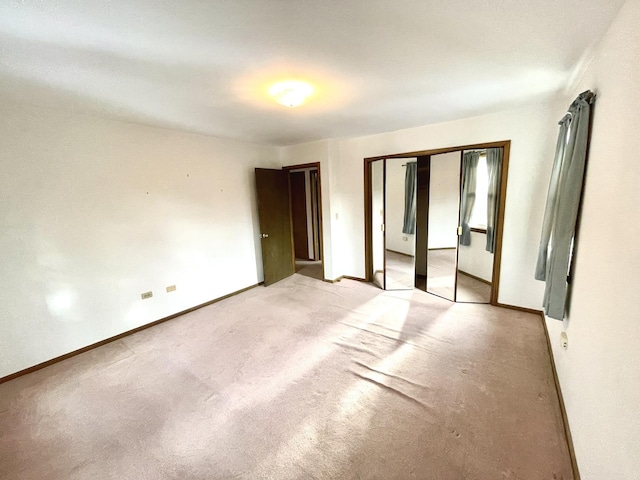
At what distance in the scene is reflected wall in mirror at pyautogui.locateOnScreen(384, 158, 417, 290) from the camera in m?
3.85

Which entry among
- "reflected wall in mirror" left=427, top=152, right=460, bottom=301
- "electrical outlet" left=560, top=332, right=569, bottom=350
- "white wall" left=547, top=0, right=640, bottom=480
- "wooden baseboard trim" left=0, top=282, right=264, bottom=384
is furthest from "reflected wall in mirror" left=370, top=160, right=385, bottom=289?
"wooden baseboard trim" left=0, top=282, right=264, bottom=384

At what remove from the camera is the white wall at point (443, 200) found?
3.58 metres

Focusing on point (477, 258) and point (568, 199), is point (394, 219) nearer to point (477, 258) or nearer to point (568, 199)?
point (477, 258)

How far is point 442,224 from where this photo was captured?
12.3 ft

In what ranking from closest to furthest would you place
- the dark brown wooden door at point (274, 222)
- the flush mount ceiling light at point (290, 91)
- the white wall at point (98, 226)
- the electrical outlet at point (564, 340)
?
the electrical outlet at point (564, 340), the flush mount ceiling light at point (290, 91), the white wall at point (98, 226), the dark brown wooden door at point (274, 222)

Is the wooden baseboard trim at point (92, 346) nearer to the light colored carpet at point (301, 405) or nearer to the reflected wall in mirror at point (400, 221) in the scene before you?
the light colored carpet at point (301, 405)

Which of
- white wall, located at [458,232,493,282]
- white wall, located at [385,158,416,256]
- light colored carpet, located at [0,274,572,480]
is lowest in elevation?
light colored carpet, located at [0,274,572,480]

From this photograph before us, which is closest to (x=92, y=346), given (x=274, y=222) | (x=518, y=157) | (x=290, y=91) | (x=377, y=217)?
(x=274, y=222)

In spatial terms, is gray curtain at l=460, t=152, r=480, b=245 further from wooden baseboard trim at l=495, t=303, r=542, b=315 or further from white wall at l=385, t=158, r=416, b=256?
wooden baseboard trim at l=495, t=303, r=542, b=315

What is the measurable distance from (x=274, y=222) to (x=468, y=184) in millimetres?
2948

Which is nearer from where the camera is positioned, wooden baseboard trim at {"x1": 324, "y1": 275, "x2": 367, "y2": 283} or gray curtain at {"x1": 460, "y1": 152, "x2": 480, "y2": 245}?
gray curtain at {"x1": 460, "y1": 152, "x2": 480, "y2": 245}

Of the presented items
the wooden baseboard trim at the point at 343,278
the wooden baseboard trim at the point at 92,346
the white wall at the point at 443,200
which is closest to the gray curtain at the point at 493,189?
the white wall at the point at 443,200

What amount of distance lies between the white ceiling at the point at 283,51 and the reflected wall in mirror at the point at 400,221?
141 centimetres

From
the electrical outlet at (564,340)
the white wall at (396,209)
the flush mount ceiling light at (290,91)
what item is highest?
the flush mount ceiling light at (290,91)
